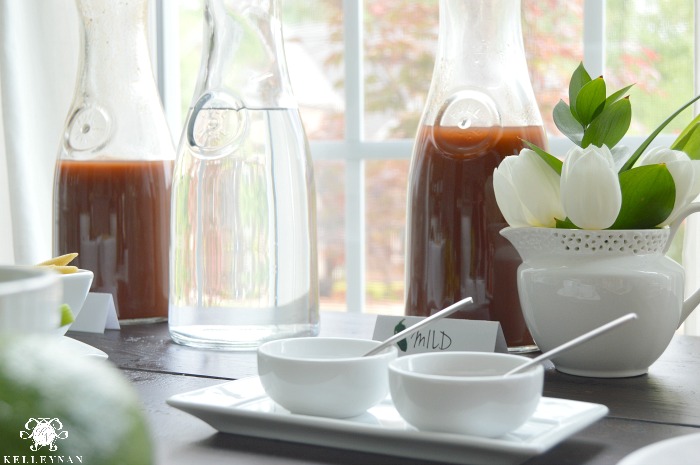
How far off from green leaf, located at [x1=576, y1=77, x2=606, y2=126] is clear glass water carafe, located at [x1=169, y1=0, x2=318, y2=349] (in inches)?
11.2

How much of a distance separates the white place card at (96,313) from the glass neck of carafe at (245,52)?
0.81 ft

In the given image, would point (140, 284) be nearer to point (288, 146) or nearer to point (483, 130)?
point (288, 146)

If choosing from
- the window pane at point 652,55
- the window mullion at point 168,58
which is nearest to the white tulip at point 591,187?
the window pane at point 652,55

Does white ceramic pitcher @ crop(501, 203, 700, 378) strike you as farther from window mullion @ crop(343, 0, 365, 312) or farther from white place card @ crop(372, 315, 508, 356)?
window mullion @ crop(343, 0, 365, 312)

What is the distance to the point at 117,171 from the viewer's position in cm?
99

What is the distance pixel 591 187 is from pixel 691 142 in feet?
0.43

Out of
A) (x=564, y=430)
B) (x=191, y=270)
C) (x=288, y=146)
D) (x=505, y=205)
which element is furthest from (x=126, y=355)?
(x=564, y=430)

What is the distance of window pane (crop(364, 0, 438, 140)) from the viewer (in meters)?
2.58

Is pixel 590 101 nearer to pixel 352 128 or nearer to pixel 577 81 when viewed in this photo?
pixel 577 81

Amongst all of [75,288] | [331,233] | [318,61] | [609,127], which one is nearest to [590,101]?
[609,127]

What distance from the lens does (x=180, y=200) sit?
35.4 inches

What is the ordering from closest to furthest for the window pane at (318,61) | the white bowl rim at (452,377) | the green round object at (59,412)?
the green round object at (59,412)
the white bowl rim at (452,377)
the window pane at (318,61)

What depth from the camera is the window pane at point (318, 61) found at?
8.34ft

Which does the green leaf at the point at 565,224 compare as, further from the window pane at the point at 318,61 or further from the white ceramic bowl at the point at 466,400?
the window pane at the point at 318,61
